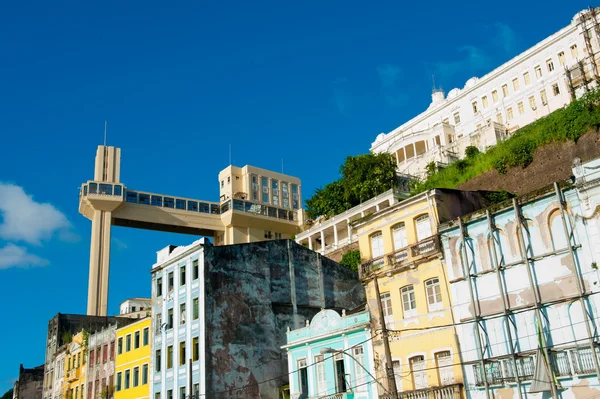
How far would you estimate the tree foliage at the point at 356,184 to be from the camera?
7681 cm

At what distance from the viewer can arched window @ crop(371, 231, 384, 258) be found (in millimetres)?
40875

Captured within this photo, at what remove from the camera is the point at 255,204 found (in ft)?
327

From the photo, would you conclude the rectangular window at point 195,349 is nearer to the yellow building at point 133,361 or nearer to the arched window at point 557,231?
the yellow building at point 133,361

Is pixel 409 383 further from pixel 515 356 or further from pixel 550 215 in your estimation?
pixel 550 215

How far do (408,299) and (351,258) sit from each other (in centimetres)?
2684

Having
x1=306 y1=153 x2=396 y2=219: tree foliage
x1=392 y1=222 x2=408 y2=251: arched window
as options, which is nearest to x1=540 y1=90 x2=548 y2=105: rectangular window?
x1=306 y1=153 x2=396 y2=219: tree foliage

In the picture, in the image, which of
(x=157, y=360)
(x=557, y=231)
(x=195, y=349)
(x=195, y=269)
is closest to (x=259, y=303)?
(x=195, y=269)

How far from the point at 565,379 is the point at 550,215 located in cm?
738

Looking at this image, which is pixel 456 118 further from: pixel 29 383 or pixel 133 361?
pixel 29 383

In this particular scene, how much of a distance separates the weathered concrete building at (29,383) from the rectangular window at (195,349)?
4643 cm

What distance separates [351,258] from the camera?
64.6 m

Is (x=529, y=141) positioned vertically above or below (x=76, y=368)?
above

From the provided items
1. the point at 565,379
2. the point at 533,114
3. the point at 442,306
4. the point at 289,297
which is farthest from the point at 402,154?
the point at 565,379

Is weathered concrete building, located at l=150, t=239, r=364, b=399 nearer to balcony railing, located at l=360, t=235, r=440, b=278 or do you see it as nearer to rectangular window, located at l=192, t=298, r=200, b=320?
rectangular window, located at l=192, t=298, r=200, b=320
